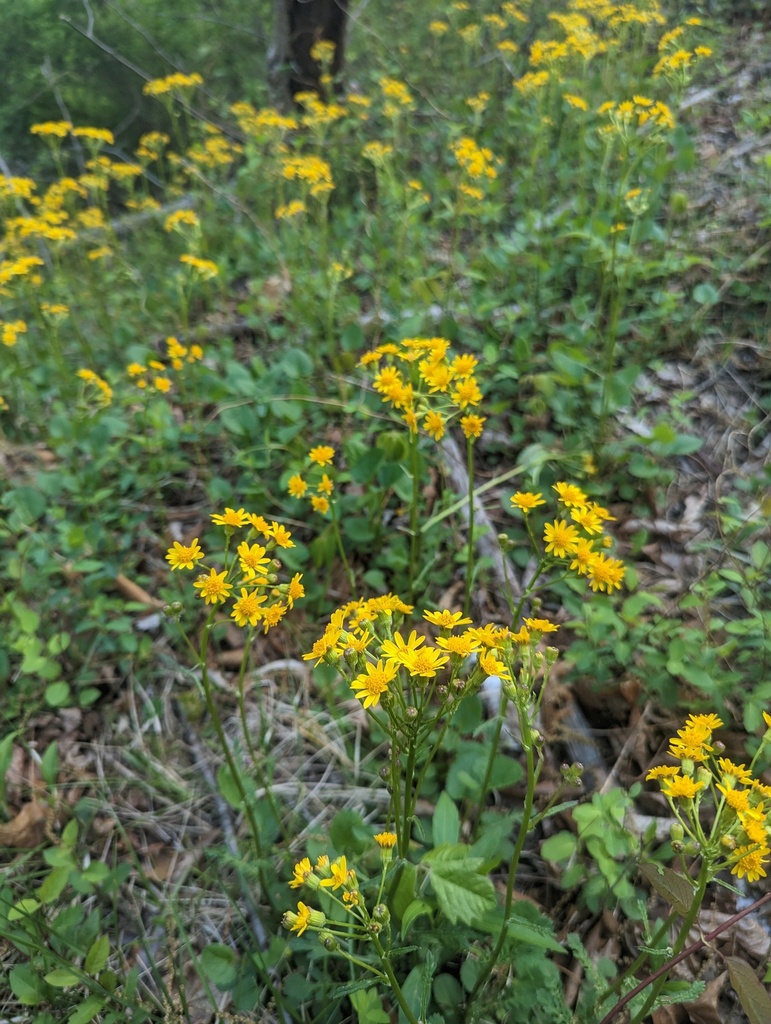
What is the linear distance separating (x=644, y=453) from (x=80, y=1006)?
7.56 feet

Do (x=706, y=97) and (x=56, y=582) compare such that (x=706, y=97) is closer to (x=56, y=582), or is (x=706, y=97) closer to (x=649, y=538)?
(x=649, y=538)

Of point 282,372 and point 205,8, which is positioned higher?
point 205,8


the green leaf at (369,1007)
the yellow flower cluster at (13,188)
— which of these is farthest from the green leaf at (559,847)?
the yellow flower cluster at (13,188)

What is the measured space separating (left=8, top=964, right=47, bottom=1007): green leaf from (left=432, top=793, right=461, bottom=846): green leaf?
36.0 inches

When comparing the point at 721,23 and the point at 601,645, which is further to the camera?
the point at 721,23

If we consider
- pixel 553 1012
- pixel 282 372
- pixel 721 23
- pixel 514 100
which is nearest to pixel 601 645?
pixel 553 1012

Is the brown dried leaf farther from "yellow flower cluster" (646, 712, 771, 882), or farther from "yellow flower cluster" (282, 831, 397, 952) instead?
"yellow flower cluster" (646, 712, 771, 882)

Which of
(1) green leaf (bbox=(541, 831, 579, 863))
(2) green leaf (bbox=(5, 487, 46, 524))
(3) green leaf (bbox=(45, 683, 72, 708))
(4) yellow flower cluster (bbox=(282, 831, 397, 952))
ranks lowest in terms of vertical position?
(3) green leaf (bbox=(45, 683, 72, 708))

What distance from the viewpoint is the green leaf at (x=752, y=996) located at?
938 millimetres

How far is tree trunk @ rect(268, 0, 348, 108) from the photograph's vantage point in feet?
13.7

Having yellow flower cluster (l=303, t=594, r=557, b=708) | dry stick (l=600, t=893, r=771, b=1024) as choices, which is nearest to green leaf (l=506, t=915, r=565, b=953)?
dry stick (l=600, t=893, r=771, b=1024)

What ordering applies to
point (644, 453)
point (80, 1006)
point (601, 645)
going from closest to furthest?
Answer: point (80, 1006) → point (601, 645) → point (644, 453)

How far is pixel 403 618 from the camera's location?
1609mm

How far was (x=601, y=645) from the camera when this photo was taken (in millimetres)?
1775
